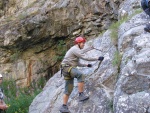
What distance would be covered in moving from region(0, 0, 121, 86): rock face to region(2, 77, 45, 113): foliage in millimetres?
511

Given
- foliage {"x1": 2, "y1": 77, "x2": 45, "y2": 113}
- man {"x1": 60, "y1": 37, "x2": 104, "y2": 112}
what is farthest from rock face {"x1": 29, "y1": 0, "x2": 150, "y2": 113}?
foliage {"x1": 2, "y1": 77, "x2": 45, "y2": 113}

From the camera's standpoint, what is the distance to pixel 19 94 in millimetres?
13945

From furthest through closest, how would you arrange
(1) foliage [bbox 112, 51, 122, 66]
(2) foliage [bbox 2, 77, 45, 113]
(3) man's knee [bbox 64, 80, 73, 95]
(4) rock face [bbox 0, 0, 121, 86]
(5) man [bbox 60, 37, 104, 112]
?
(4) rock face [bbox 0, 0, 121, 86], (2) foliage [bbox 2, 77, 45, 113], (1) foliage [bbox 112, 51, 122, 66], (3) man's knee [bbox 64, 80, 73, 95], (5) man [bbox 60, 37, 104, 112]

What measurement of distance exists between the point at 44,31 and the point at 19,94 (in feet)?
9.47

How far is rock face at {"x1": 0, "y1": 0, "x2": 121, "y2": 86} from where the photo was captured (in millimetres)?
14930

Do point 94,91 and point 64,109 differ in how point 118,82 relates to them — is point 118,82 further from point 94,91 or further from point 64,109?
point 64,109

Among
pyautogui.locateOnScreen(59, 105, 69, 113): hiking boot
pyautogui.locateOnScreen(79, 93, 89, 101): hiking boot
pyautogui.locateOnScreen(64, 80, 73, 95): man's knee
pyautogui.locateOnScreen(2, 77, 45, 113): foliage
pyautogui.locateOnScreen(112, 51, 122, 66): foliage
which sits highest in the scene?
pyautogui.locateOnScreen(112, 51, 122, 66): foliage

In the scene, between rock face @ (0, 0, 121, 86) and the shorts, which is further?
rock face @ (0, 0, 121, 86)

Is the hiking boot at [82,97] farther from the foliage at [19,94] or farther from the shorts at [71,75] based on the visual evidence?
the foliage at [19,94]

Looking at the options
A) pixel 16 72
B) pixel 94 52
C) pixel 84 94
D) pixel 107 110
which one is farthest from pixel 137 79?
A: pixel 16 72

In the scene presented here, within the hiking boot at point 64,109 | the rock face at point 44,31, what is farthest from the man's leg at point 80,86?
the rock face at point 44,31

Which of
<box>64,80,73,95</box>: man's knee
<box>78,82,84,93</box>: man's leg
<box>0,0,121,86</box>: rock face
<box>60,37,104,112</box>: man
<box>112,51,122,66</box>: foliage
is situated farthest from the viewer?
<box>0,0,121,86</box>: rock face

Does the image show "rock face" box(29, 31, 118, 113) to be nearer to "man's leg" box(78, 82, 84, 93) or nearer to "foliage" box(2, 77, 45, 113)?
"man's leg" box(78, 82, 84, 93)

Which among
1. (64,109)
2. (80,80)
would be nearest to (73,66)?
(80,80)
